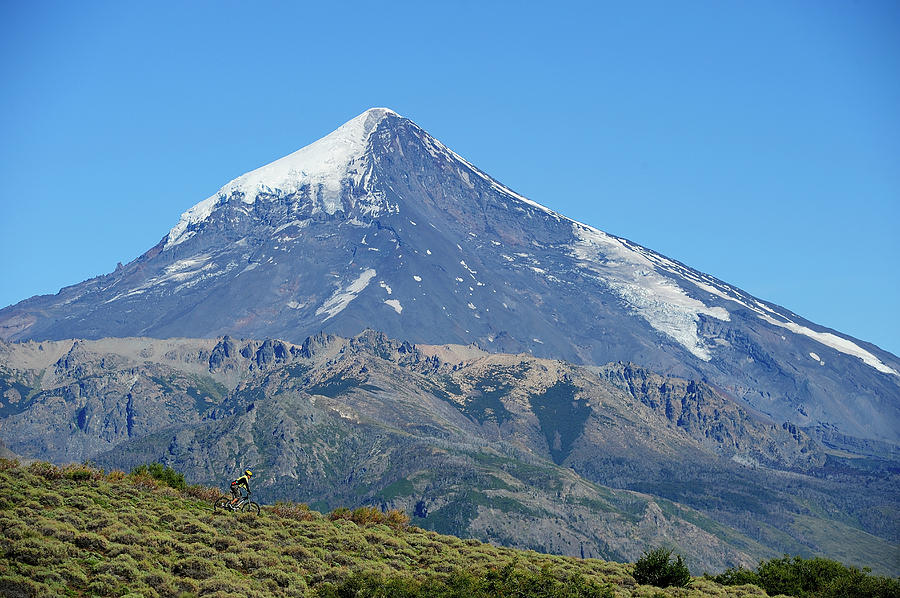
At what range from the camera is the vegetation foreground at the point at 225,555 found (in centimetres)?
6475

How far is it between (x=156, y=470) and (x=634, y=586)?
55.5 meters

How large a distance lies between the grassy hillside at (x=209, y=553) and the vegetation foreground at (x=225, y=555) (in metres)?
0.10

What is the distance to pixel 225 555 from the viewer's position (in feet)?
236

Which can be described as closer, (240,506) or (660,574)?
(660,574)

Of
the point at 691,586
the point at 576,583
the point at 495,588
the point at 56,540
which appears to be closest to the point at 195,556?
the point at 56,540

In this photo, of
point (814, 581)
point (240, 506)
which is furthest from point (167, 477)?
point (814, 581)

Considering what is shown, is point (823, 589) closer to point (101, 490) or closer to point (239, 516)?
point (239, 516)

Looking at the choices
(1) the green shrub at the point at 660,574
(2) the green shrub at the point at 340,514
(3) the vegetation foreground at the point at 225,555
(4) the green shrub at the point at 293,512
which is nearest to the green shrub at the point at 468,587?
(3) the vegetation foreground at the point at 225,555

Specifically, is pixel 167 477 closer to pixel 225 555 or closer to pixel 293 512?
pixel 293 512

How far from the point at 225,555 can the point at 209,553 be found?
3.39 ft

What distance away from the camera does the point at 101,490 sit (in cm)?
8256

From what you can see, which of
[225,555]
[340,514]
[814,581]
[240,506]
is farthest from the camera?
[814,581]

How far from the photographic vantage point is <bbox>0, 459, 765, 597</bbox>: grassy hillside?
2544 inches

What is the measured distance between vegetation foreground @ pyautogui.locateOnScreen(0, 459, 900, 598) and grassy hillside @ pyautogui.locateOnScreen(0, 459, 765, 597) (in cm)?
10
